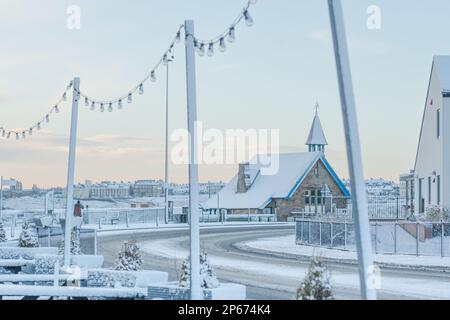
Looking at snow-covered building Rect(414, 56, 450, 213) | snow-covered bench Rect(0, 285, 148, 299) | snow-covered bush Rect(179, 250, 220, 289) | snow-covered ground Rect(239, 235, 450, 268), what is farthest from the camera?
snow-covered building Rect(414, 56, 450, 213)

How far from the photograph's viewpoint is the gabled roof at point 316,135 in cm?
7469

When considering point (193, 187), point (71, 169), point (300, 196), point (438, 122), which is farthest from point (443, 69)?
point (300, 196)

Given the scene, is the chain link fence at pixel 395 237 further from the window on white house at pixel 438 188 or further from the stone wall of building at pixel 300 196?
the stone wall of building at pixel 300 196

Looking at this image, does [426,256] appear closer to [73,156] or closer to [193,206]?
[73,156]

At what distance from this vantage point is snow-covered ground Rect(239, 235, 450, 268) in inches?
1185

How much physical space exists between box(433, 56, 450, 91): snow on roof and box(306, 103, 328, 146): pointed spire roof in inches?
1222

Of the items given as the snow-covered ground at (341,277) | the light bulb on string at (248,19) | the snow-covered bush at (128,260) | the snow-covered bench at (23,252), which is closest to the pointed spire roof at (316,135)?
the snow-covered ground at (341,277)

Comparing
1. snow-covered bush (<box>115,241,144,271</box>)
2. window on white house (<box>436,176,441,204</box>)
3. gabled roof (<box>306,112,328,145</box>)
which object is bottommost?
snow-covered bush (<box>115,241,144,271</box>)

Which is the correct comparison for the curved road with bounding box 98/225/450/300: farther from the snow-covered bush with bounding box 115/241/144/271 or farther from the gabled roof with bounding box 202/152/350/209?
the gabled roof with bounding box 202/152/350/209

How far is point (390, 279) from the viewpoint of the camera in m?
24.9

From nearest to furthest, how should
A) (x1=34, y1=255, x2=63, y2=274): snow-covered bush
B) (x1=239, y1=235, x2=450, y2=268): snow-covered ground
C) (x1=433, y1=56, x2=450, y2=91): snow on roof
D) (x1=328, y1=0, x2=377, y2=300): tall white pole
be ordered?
(x1=328, y1=0, x2=377, y2=300): tall white pole → (x1=34, y1=255, x2=63, y2=274): snow-covered bush → (x1=239, y1=235, x2=450, y2=268): snow-covered ground → (x1=433, y1=56, x2=450, y2=91): snow on roof

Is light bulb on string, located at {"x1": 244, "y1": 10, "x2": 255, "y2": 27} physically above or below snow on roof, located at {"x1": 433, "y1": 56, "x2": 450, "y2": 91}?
below

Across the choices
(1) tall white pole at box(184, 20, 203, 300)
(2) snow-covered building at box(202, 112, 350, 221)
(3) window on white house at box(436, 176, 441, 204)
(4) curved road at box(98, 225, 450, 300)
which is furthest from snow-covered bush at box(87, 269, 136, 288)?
(2) snow-covered building at box(202, 112, 350, 221)

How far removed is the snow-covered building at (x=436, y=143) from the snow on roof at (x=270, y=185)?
24.6 metres
